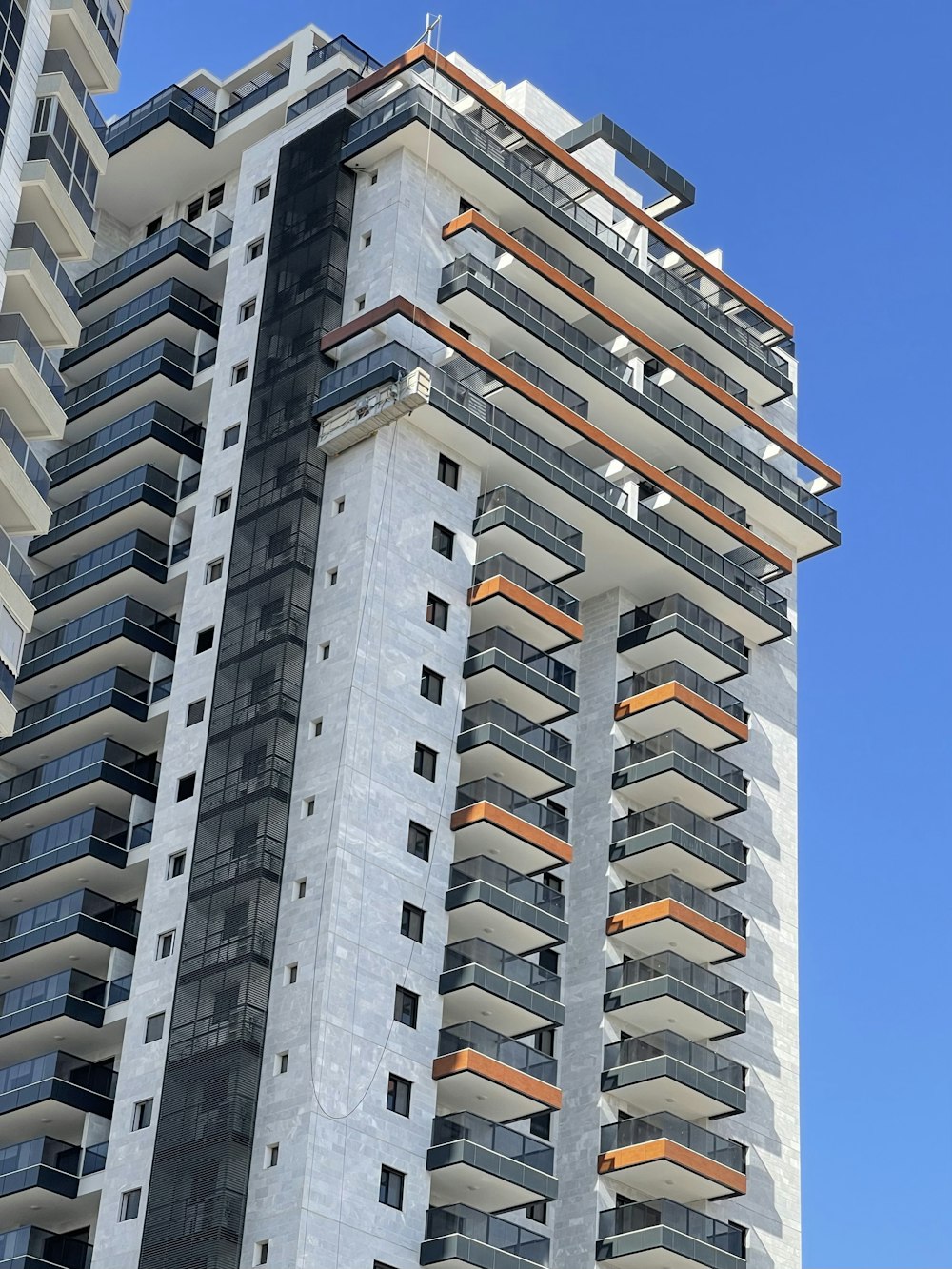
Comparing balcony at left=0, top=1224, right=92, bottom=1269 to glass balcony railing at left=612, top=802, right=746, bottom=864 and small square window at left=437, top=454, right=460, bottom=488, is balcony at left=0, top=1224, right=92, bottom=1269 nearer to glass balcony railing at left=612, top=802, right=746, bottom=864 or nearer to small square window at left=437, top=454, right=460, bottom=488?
glass balcony railing at left=612, top=802, right=746, bottom=864

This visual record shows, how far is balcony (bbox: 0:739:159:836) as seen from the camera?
83250mm

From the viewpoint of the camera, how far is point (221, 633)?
268 ft

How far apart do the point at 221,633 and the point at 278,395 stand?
Result: 998 centimetres

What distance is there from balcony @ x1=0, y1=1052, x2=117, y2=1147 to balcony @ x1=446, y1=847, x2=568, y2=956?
13322 millimetres

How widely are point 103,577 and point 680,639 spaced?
22.8m

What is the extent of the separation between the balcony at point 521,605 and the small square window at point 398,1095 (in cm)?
1800

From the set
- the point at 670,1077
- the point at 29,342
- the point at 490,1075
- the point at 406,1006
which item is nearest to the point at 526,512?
the point at 406,1006

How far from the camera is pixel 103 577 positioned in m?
88.2

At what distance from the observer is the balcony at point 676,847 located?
278 feet

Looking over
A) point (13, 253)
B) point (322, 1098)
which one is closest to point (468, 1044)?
point (322, 1098)

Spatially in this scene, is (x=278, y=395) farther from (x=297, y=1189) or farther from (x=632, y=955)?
(x=297, y=1189)

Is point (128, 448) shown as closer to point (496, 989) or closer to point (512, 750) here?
point (512, 750)

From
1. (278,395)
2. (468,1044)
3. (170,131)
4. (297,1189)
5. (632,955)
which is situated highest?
(170,131)

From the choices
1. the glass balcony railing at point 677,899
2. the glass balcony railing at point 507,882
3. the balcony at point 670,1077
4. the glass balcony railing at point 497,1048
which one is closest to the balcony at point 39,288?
the glass balcony railing at point 507,882
